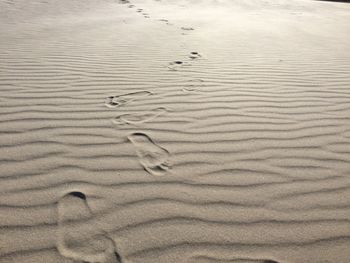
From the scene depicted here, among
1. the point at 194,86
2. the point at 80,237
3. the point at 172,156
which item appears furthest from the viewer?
the point at 194,86

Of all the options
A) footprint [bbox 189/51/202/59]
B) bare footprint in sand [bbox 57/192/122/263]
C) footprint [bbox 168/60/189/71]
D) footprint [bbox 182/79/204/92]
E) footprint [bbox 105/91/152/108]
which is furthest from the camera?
footprint [bbox 189/51/202/59]

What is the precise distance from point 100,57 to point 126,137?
254 cm

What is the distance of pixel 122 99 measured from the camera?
310 centimetres

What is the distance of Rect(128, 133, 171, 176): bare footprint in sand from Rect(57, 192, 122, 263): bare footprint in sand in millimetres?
505

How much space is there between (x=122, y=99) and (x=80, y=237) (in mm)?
1794

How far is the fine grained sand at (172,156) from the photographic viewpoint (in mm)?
1537

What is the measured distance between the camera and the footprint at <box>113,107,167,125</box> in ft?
8.56

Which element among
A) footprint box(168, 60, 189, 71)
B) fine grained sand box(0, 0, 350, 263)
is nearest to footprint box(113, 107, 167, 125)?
fine grained sand box(0, 0, 350, 263)

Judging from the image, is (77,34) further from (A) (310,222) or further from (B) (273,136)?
(A) (310,222)

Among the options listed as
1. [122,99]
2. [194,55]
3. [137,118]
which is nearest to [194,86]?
[122,99]

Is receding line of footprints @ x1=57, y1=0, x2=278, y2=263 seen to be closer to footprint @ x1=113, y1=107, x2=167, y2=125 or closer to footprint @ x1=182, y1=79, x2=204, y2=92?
footprint @ x1=113, y1=107, x2=167, y2=125

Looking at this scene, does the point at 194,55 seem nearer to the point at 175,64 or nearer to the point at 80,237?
the point at 175,64

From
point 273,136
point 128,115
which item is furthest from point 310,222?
point 128,115

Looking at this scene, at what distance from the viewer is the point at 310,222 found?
167 centimetres
